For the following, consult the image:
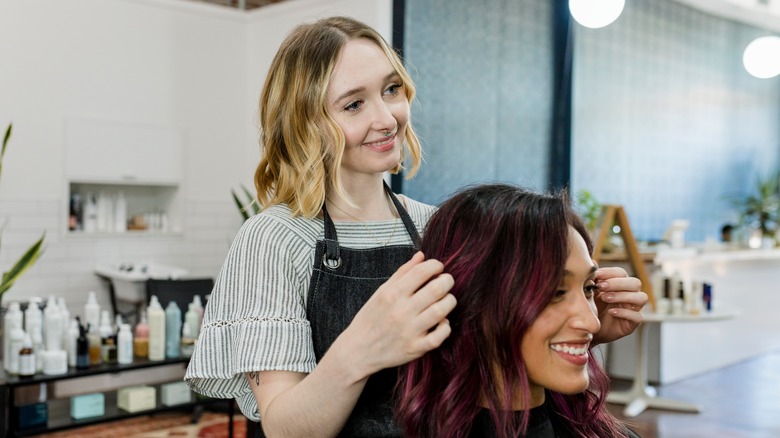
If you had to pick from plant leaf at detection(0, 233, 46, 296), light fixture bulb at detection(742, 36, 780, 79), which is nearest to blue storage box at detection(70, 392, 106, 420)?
plant leaf at detection(0, 233, 46, 296)

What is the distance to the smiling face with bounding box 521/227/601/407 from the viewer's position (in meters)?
1.18

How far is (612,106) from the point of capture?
23.5ft

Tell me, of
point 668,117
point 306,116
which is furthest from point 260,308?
point 668,117

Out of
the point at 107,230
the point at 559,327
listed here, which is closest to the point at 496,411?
the point at 559,327

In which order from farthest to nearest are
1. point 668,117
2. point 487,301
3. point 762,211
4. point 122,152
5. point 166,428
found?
1. point 762,211
2. point 668,117
3. point 122,152
4. point 166,428
5. point 487,301

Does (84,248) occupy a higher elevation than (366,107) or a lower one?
lower

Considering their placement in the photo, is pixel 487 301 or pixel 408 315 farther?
pixel 487 301

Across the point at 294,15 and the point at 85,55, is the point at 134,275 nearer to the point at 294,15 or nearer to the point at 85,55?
the point at 85,55

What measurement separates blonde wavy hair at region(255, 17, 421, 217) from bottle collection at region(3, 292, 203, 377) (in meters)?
2.50

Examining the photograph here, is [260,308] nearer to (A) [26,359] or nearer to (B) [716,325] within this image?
(A) [26,359]

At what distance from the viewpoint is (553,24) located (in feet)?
21.8

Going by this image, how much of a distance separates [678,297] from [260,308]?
4.69m

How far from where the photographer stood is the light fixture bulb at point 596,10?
206 inches

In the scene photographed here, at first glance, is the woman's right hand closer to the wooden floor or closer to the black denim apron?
the black denim apron
